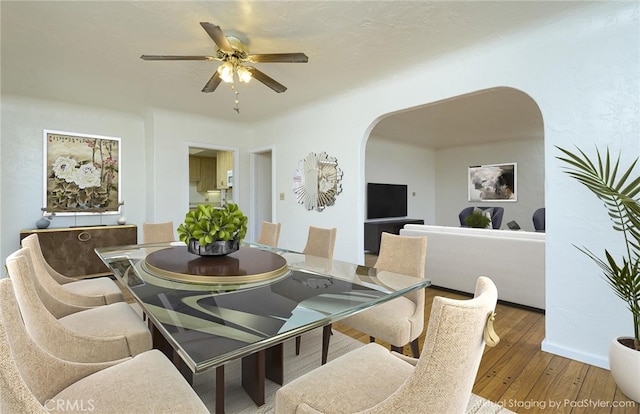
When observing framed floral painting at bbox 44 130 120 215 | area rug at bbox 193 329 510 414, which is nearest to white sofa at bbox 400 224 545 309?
area rug at bbox 193 329 510 414

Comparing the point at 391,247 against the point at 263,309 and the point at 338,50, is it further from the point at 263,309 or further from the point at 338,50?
the point at 338,50

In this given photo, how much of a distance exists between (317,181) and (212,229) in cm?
249

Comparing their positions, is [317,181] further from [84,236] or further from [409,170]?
[409,170]

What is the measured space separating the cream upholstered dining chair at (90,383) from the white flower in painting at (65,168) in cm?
419

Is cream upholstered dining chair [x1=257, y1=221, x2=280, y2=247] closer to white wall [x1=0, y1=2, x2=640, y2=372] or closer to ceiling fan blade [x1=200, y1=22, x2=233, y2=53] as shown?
white wall [x1=0, y1=2, x2=640, y2=372]

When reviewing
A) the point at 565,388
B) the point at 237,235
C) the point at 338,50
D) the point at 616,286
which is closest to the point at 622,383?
the point at 565,388

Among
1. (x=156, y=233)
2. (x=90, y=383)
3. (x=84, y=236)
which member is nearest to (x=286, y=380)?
(x=90, y=383)

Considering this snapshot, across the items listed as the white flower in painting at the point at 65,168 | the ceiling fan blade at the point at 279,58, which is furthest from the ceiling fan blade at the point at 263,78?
the white flower in painting at the point at 65,168

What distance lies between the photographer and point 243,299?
136 centimetres

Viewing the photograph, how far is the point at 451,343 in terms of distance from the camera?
2.53 feet

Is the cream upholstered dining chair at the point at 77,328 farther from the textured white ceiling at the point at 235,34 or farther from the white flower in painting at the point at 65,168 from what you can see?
the white flower in painting at the point at 65,168

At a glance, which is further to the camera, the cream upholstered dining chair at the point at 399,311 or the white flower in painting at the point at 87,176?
the white flower in painting at the point at 87,176

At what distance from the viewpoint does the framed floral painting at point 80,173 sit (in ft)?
13.7

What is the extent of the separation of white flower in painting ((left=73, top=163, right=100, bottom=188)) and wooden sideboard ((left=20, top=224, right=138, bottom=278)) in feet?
2.25
